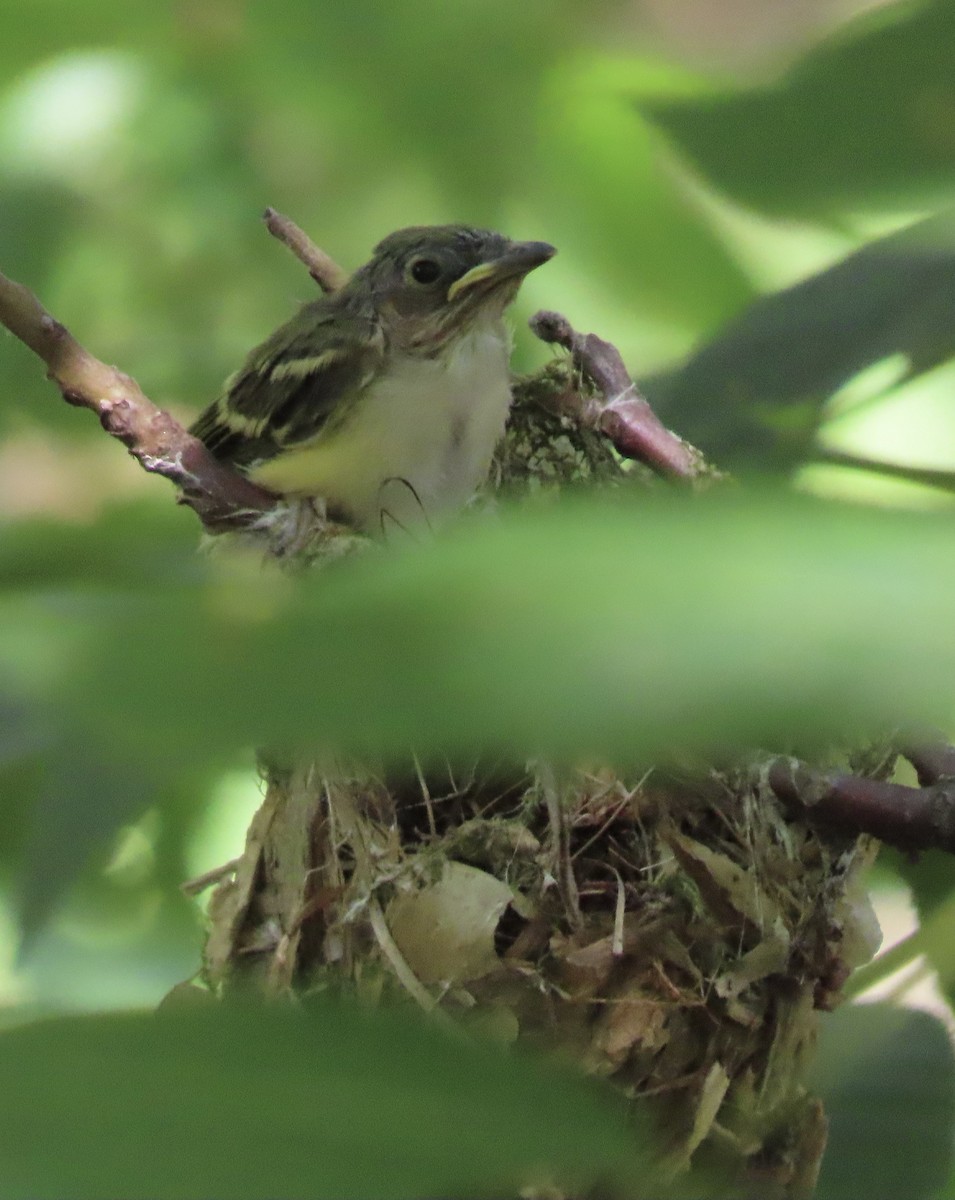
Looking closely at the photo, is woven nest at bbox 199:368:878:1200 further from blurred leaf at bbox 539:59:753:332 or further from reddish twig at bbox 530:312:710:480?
blurred leaf at bbox 539:59:753:332

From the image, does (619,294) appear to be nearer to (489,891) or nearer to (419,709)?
(489,891)

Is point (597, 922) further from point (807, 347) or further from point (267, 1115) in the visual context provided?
point (267, 1115)

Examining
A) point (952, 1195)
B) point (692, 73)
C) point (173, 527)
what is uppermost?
point (692, 73)

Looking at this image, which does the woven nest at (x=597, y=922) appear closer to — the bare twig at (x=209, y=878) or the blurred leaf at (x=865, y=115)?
the bare twig at (x=209, y=878)

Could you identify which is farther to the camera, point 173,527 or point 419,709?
point 173,527

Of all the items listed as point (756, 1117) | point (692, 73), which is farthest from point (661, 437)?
point (756, 1117)

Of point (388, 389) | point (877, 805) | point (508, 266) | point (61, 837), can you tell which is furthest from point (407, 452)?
point (877, 805)
